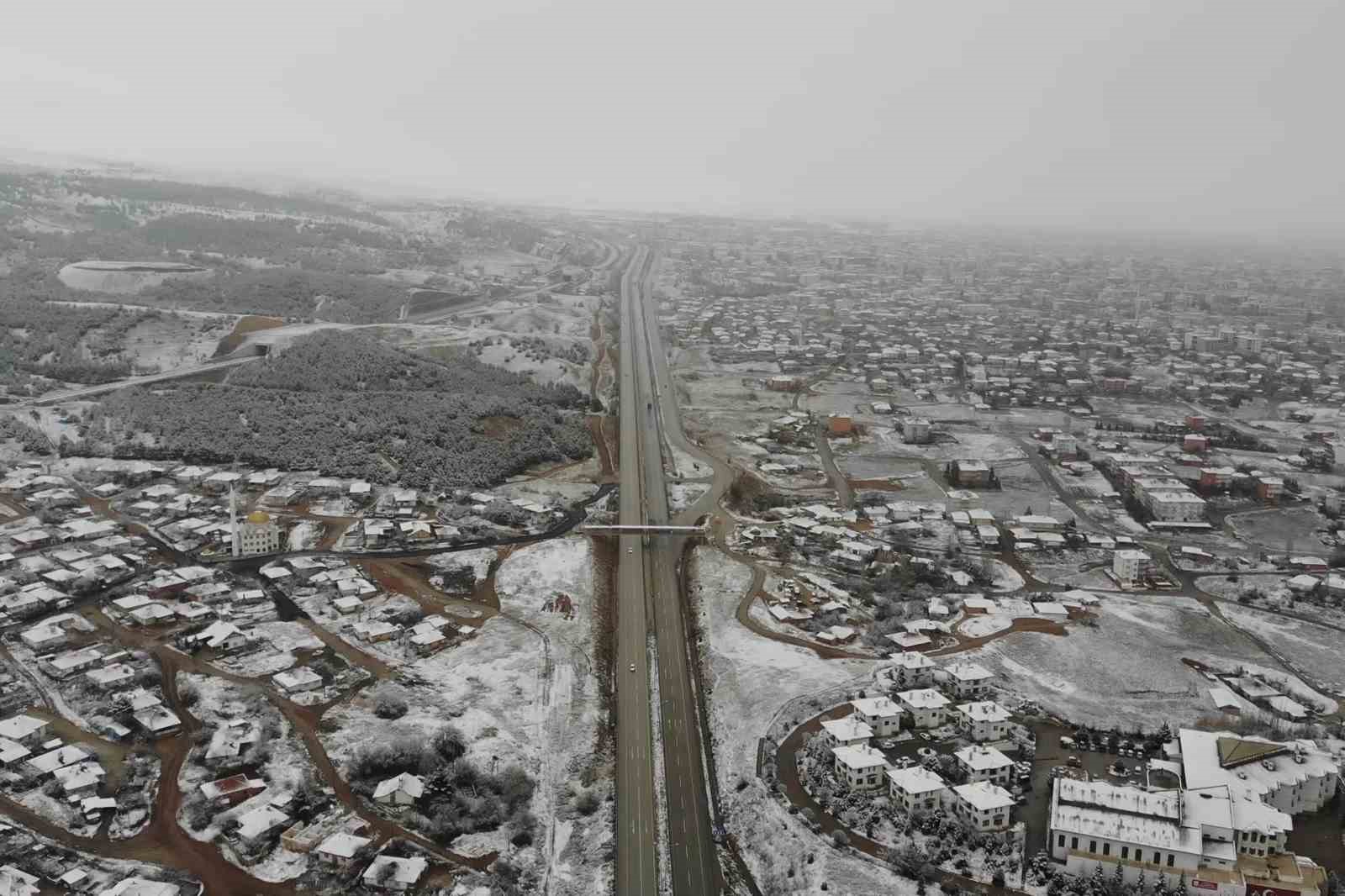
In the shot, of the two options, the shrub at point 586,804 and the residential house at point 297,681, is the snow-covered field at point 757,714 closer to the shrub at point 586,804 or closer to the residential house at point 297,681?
the shrub at point 586,804

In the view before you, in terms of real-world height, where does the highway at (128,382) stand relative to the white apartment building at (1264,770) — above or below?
below

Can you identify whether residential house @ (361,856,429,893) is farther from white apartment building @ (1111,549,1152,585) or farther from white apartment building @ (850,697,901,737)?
white apartment building @ (1111,549,1152,585)

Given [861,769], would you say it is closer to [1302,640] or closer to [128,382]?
[1302,640]

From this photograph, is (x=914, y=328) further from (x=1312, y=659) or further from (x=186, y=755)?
(x=186, y=755)

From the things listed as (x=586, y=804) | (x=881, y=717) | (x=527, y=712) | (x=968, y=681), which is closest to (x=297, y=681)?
(x=527, y=712)

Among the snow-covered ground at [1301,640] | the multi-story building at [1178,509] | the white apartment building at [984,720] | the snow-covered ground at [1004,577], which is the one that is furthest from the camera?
the multi-story building at [1178,509]

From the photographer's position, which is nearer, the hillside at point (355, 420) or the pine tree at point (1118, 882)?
the pine tree at point (1118, 882)

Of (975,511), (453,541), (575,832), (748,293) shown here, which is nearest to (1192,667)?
(975,511)

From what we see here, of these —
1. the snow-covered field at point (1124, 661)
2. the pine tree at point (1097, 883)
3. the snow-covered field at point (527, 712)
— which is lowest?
the snow-covered field at point (527, 712)

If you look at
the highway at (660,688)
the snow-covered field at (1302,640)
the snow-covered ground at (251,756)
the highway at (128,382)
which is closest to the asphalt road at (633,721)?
the highway at (660,688)
